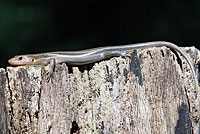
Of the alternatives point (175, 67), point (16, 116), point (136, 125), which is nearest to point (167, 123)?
point (136, 125)

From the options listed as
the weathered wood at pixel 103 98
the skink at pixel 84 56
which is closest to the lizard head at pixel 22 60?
the skink at pixel 84 56

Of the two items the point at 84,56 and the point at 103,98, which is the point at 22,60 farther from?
the point at 103,98

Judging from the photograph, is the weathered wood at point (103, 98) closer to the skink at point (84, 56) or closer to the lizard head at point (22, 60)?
the skink at point (84, 56)

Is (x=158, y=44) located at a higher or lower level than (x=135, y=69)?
higher

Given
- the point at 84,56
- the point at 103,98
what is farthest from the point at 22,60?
the point at 103,98

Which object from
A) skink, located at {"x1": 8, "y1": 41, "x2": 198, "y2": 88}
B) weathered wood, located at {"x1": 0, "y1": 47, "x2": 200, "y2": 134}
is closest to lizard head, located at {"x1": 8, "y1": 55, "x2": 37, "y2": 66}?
skink, located at {"x1": 8, "y1": 41, "x2": 198, "y2": 88}

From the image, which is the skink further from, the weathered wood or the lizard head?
the weathered wood

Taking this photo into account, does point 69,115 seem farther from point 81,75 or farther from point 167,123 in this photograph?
point 167,123
